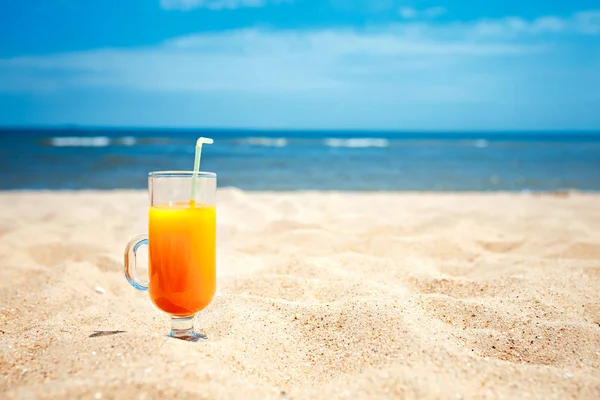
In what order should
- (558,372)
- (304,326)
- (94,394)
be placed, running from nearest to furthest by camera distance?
(94,394) < (558,372) < (304,326)

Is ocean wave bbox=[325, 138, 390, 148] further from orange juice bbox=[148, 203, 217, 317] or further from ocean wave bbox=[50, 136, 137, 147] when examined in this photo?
orange juice bbox=[148, 203, 217, 317]

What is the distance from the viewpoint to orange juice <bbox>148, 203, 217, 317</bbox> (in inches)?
68.8

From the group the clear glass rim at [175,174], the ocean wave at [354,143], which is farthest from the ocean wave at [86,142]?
the clear glass rim at [175,174]

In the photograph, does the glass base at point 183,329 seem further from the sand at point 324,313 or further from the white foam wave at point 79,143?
the white foam wave at point 79,143

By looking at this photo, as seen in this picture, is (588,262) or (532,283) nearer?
(532,283)

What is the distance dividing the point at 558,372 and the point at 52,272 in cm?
254

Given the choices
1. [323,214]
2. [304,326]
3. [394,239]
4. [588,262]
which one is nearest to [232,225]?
[323,214]

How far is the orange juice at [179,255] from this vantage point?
175 cm

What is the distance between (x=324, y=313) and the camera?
216cm

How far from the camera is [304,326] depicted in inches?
81.9

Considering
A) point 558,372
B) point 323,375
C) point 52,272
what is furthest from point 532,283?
point 52,272

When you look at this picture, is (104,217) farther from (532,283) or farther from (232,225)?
(532,283)

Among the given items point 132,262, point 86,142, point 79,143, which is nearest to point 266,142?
point 86,142

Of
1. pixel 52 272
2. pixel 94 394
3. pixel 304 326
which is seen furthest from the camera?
pixel 52 272
